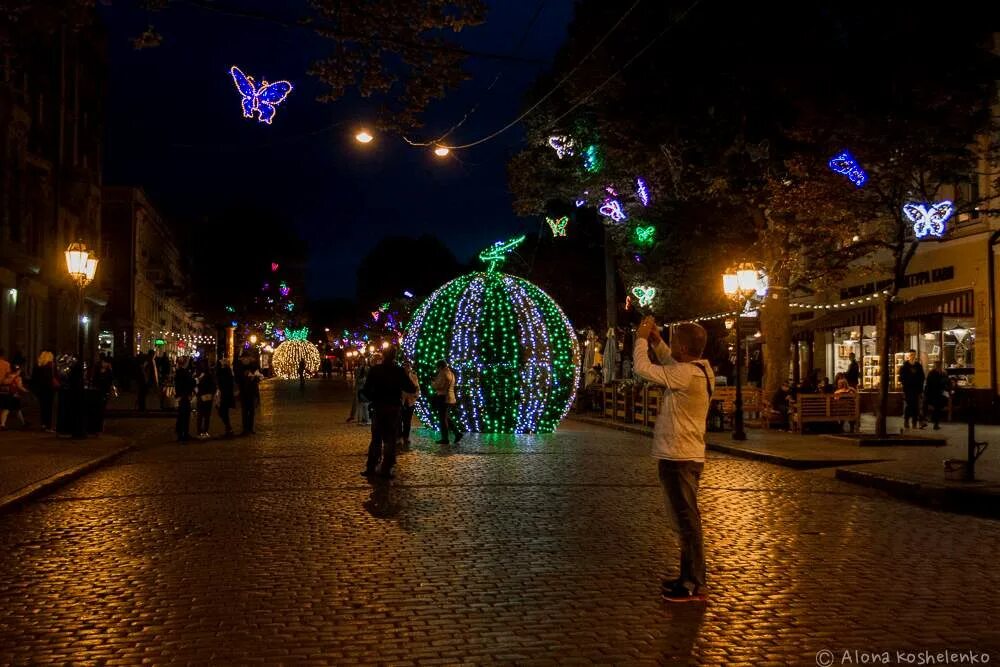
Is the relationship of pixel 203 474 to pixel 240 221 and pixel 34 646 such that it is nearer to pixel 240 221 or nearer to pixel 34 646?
pixel 34 646

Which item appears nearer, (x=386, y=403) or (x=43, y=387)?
(x=386, y=403)

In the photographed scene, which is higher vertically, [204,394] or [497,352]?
[497,352]

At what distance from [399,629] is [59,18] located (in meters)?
7.31

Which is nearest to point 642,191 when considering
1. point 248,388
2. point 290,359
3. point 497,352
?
point 497,352

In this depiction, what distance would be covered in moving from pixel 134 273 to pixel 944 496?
48753 mm

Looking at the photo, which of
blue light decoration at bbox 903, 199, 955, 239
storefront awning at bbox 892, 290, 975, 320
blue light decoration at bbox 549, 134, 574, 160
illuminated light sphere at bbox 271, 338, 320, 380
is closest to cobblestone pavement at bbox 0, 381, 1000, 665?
blue light decoration at bbox 903, 199, 955, 239

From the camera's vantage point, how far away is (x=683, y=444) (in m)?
6.84

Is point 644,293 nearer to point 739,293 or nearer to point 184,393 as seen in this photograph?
point 739,293

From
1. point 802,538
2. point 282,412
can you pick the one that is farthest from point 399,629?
point 282,412

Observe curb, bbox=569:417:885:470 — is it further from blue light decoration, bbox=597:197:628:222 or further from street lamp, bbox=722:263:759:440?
blue light decoration, bbox=597:197:628:222

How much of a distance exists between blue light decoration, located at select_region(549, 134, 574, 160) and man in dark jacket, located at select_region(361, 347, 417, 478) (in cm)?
1885

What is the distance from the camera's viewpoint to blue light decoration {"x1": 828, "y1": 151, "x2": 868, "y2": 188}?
18.5 metres

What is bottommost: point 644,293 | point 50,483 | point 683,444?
point 50,483

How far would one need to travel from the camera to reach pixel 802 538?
30.2 feet
